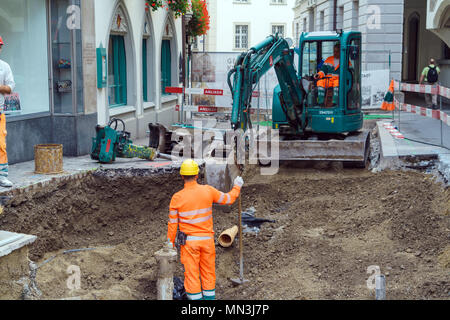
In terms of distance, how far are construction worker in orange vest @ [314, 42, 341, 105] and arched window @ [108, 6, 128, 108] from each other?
16.1 feet

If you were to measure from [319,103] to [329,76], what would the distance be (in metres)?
0.61

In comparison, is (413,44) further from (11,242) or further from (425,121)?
(11,242)

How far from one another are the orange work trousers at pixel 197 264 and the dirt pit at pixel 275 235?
24.9 inches

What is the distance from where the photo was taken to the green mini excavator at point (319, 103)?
1182 centimetres

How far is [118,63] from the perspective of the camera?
14672 millimetres

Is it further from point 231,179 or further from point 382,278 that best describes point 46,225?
point 382,278

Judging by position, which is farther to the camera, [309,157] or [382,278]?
[309,157]

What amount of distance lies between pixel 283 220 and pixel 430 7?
11.7 meters

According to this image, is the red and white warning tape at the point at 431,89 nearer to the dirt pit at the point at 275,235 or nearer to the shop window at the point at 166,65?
the dirt pit at the point at 275,235

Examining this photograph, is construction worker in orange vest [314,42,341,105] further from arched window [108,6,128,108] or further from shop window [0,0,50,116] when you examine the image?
shop window [0,0,50,116]

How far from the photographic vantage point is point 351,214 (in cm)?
944

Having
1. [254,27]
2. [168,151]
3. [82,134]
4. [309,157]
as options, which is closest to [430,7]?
[309,157]

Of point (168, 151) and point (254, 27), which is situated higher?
point (254, 27)

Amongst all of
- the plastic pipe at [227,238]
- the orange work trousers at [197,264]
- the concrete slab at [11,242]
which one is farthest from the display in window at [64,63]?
the orange work trousers at [197,264]
